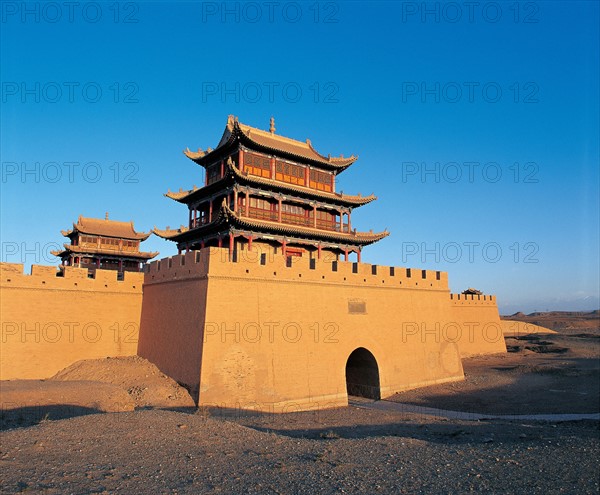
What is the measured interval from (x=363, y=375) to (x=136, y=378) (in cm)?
899

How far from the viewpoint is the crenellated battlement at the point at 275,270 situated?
15.1 meters

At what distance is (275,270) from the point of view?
16000mm

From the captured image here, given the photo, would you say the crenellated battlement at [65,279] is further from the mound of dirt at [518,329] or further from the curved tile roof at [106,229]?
the mound of dirt at [518,329]

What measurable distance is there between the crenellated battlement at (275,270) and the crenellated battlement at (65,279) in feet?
2.51

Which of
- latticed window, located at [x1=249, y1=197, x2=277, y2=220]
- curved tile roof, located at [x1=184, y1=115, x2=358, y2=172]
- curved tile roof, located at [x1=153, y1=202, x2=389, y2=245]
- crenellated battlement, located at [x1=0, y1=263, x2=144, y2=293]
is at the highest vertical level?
curved tile roof, located at [x1=184, y1=115, x2=358, y2=172]

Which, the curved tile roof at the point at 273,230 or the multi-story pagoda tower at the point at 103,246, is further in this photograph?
the multi-story pagoda tower at the point at 103,246

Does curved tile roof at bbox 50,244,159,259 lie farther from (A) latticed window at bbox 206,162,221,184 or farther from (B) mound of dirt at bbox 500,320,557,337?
(B) mound of dirt at bbox 500,320,557,337

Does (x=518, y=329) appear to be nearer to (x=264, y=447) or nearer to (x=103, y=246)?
(x=103, y=246)

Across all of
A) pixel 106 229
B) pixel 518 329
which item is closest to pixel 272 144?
pixel 106 229

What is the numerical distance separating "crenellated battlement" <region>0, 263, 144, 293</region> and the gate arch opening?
971 centimetres

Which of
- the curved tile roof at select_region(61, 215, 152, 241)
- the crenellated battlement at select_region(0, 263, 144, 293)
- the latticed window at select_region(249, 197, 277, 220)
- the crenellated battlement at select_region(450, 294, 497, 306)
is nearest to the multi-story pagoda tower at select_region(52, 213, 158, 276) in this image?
the curved tile roof at select_region(61, 215, 152, 241)

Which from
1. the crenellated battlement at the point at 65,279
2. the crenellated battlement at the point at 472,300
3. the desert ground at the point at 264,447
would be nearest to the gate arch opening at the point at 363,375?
the desert ground at the point at 264,447

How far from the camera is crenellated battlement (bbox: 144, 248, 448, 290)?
593 inches

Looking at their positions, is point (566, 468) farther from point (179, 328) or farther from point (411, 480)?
point (179, 328)
